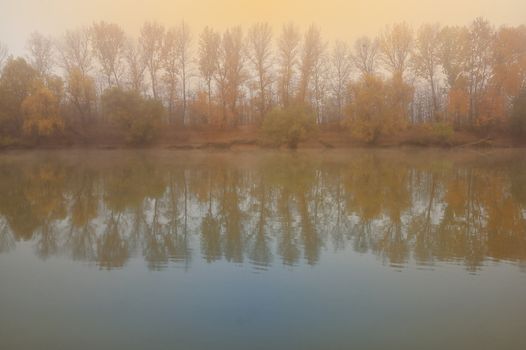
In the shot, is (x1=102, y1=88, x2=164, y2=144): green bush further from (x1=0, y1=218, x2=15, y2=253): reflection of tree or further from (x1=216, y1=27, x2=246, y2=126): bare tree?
(x1=0, y1=218, x2=15, y2=253): reflection of tree

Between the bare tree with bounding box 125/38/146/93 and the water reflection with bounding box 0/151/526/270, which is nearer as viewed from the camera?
the water reflection with bounding box 0/151/526/270

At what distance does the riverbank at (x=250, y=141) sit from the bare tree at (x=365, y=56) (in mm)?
9507

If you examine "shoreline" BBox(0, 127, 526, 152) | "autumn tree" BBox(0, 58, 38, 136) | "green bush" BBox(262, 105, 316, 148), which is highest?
"autumn tree" BBox(0, 58, 38, 136)

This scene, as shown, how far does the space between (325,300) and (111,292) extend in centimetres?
260

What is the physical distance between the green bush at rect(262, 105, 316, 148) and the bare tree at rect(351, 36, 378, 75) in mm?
13447

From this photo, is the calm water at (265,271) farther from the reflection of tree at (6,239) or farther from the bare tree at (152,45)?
the bare tree at (152,45)

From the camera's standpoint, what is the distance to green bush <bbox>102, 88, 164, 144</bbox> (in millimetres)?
39188

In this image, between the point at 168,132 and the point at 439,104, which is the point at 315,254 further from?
the point at 439,104

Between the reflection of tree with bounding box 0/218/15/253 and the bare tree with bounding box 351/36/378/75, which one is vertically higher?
the bare tree with bounding box 351/36/378/75

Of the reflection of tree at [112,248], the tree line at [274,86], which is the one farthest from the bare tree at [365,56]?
the reflection of tree at [112,248]

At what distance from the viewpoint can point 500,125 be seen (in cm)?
4194

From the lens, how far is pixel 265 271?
20.7 feet

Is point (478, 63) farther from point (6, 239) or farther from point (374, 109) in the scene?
point (6, 239)

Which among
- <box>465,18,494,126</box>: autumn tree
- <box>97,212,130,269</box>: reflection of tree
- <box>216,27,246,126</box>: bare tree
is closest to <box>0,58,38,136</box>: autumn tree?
<box>216,27,246,126</box>: bare tree
